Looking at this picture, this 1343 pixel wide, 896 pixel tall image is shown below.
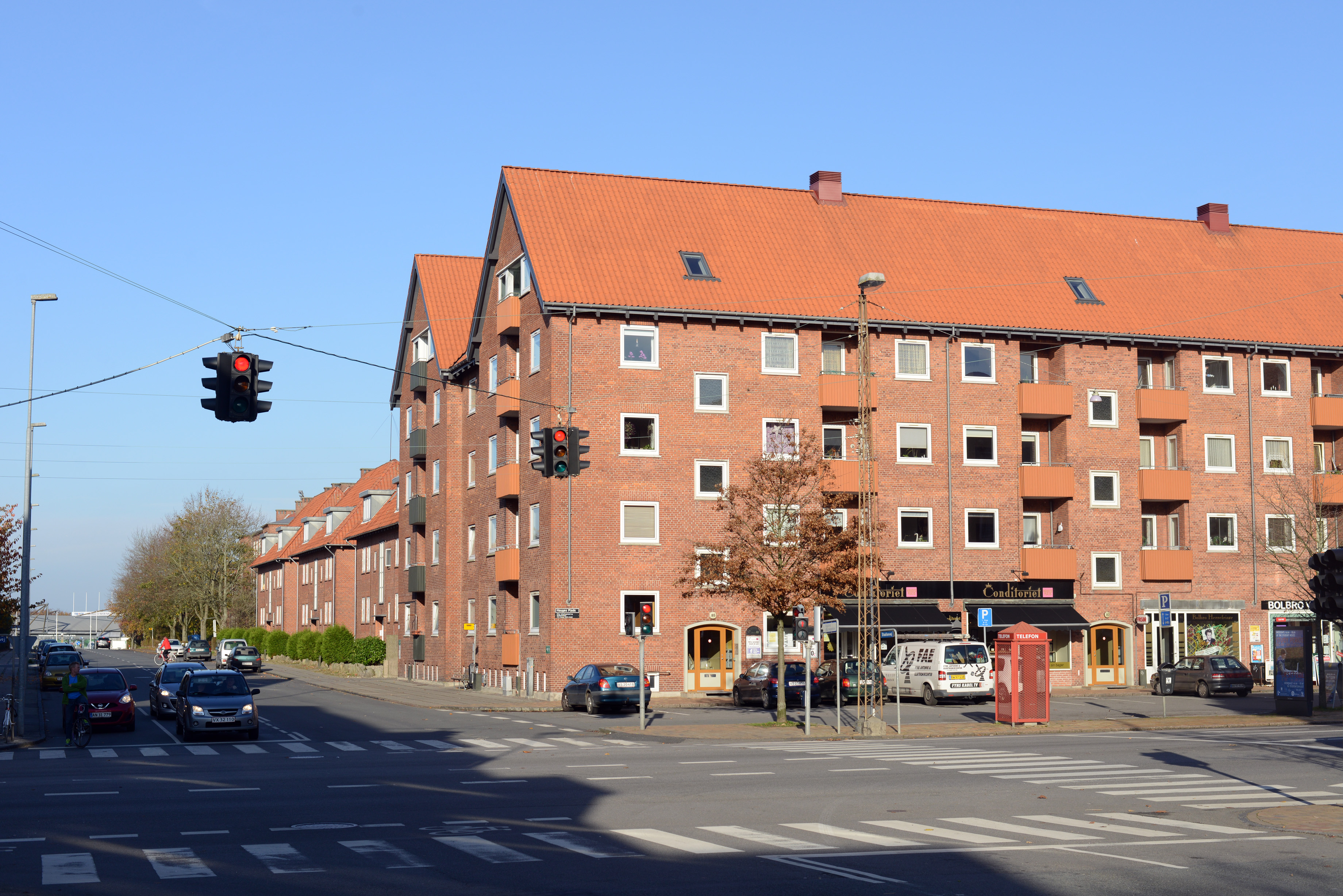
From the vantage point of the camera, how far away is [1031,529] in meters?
52.1

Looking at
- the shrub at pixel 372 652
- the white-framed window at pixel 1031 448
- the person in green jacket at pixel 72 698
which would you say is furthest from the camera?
the shrub at pixel 372 652

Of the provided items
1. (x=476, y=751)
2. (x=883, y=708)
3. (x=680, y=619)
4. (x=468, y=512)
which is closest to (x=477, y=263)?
(x=468, y=512)

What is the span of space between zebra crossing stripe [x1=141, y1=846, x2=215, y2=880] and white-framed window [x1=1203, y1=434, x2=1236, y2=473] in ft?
154

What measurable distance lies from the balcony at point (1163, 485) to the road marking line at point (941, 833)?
39250 mm

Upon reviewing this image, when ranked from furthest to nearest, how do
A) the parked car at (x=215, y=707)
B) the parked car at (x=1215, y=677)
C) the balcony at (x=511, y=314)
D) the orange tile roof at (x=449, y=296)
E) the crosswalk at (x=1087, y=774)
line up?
1. the orange tile roof at (x=449, y=296)
2. the balcony at (x=511, y=314)
3. the parked car at (x=1215, y=677)
4. the parked car at (x=215, y=707)
5. the crosswalk at (x=1087, y=774)

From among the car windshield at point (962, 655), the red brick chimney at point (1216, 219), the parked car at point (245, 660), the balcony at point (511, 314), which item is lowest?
the parked car at point (245, 660)

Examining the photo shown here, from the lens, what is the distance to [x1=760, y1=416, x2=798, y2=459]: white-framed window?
43.1 meters

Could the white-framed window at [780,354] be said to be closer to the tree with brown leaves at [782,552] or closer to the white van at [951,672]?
the white van at [951,672]

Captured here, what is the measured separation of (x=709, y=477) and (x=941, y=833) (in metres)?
32.8

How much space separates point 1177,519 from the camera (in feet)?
174

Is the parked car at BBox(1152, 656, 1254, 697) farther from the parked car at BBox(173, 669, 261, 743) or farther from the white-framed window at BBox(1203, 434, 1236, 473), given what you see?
the parked car at BBox(173, 669, 261, 743)

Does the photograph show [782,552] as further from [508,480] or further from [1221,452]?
[1221,452]

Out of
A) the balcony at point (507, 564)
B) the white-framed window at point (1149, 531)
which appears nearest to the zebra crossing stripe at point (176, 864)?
the balcony at point (507, 564)

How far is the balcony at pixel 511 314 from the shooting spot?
49.5 metres
